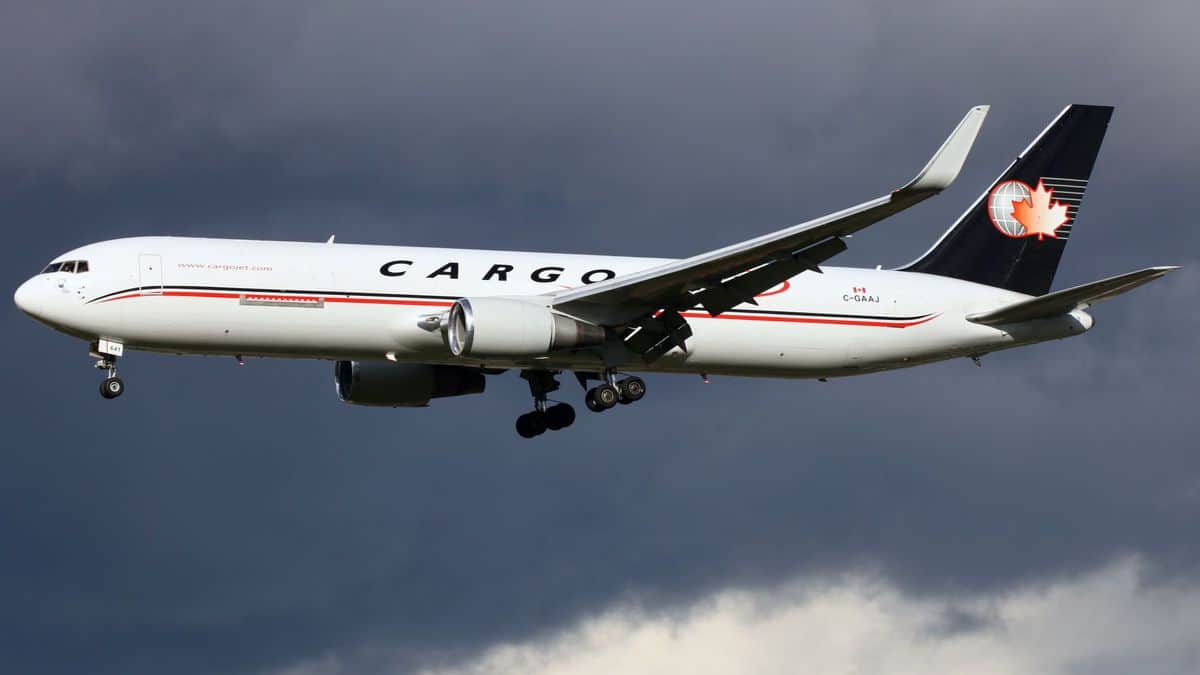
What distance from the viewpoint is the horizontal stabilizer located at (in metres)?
46.4

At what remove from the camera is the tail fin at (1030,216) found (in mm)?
54719

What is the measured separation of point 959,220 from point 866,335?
5826 mm

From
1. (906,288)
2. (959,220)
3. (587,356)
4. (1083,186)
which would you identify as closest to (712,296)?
(587,356)

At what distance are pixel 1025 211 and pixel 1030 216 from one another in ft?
0.72

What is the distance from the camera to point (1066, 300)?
5031 cm

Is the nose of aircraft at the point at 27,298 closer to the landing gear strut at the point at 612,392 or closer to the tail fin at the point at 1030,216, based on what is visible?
the landing gear strut at the point at 612,392

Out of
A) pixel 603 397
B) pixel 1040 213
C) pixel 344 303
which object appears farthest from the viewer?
pixel 1040 213

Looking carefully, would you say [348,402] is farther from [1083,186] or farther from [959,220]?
[1083,186]

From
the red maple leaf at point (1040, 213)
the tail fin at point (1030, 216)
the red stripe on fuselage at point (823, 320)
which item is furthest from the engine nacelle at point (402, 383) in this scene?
the red maple leaf at point (1040, 213)

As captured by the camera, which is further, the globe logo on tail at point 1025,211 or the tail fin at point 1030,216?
the globe logo on tail at point 1025,211

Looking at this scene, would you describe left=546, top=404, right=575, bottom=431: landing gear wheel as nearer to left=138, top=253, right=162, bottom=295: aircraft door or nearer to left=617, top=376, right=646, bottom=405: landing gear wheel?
left=617, top=376, right=646, bottom=405: landing gear wheel

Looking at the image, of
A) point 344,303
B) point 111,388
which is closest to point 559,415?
point 344,303

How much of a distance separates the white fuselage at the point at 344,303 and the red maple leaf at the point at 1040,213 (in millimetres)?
7443

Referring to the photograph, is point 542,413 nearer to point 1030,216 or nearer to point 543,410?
point 543,410
